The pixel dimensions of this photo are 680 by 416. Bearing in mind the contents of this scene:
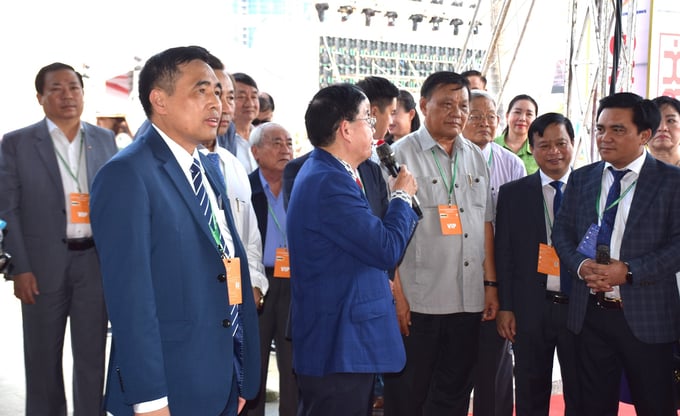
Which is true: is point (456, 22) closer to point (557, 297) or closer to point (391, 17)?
point (391, 17)

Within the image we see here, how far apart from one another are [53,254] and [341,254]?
1.74 m

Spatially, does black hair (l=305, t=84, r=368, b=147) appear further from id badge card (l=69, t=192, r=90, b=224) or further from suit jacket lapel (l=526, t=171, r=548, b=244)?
id badge card (l=69, t=192, r=90, b=224)

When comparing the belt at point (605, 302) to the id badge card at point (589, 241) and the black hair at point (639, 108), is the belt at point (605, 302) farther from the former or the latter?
the black hair at point (639, 108)

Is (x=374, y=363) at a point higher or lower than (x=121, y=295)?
lower

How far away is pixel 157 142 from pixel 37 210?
1812mm

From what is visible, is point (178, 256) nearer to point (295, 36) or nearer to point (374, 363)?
point (374, 363)

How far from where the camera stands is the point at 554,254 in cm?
274

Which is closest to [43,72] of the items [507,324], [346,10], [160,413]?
[160,413]

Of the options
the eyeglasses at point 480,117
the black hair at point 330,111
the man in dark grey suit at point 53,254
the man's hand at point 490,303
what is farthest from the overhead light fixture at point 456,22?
the black hair at point 330,111

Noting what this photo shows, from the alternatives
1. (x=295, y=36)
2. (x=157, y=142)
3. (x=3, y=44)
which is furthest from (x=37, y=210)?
(x=295, y=36)

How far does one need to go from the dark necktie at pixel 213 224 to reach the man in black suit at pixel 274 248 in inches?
44.3

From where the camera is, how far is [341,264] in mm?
2037

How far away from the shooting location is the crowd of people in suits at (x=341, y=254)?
1559 mm

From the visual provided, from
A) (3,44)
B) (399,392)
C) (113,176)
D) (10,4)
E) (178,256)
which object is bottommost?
(399,392)
